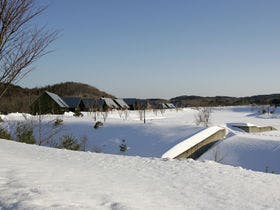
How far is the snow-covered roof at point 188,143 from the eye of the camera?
15186 millimetres

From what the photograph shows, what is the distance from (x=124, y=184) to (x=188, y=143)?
11953mm

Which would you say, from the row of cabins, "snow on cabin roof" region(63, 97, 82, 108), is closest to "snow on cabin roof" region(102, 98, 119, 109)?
the row of cabins

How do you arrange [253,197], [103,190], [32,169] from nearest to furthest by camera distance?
[103,190]
[253,197]
[32,169]

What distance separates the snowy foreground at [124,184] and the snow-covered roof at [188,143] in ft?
25.2

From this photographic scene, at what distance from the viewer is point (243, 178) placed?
6.26 m

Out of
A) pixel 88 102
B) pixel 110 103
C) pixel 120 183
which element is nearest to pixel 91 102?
pixel 88 102

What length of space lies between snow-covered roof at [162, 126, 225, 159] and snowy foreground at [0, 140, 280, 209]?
768cm

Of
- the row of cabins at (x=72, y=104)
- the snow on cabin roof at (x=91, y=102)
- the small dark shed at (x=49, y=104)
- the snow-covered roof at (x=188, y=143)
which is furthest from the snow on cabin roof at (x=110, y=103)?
the snow-covered roof at (x=188, y=143)

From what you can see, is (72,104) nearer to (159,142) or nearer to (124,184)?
(159,142)

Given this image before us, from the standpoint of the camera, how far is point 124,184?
5.08 metres

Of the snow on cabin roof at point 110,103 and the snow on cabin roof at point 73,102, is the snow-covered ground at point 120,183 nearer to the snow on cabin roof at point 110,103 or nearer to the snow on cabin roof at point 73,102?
the snow on cabin roof at point 73,102

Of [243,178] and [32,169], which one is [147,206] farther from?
[243,178]

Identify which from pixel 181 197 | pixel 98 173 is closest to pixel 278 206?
pixel 181 197

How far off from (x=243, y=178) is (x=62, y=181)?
9.22ft
